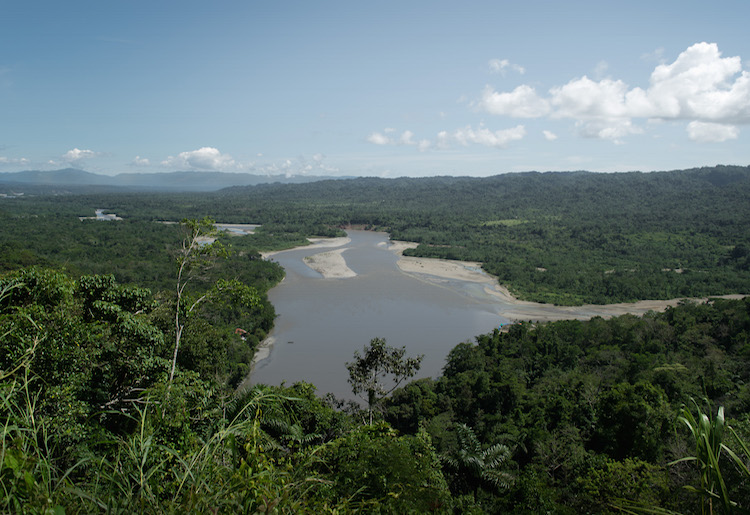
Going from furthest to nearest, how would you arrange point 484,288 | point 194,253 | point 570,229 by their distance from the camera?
point 570,229
point 484,288
point 194,253

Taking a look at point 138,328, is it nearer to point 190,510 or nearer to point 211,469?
point 211,469

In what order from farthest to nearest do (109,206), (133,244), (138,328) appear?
(109,206) → (133,244) → (138,328)

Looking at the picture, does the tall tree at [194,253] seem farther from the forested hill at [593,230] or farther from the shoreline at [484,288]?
the forested hill at [593,230]

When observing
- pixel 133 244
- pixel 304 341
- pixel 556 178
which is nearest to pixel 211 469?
pixel 304 341

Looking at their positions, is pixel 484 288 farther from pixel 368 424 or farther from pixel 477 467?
pixel 368 424

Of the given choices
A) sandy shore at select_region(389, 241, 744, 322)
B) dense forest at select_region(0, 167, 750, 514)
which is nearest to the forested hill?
dense forest at select_region(0, 167, 750, 514)

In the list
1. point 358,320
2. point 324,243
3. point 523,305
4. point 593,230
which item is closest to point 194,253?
point 358,320
